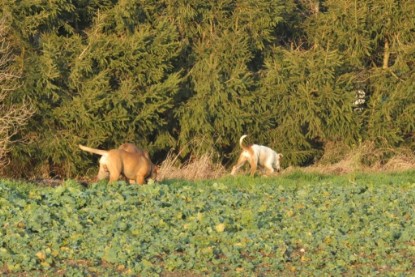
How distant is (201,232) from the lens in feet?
Result: 34.6

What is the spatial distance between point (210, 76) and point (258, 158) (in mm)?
2275

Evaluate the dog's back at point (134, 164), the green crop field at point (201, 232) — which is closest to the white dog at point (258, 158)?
the dog's back at point (134, 164)

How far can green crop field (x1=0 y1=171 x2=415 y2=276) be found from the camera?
9.23 m

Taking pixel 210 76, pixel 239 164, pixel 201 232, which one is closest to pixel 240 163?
pixel 239 164

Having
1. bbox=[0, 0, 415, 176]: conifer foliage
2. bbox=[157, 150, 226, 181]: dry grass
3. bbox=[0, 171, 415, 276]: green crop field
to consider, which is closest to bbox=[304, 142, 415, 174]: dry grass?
bbox=[0, 0, 415, 176]: conifer foliage

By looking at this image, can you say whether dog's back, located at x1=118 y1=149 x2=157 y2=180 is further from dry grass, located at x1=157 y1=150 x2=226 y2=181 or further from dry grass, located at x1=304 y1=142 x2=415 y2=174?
dry grass, located at x1=304 y1=142 x2=415 y2=174

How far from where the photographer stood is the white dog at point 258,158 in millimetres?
19500

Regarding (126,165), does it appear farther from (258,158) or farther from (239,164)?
(239,164)

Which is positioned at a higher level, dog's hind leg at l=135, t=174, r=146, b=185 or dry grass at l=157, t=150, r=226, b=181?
dog's hind leg at l=135, t=174, r=146, b=185

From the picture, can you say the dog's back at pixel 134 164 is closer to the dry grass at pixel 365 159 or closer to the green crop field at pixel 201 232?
the green crop field at pixel 201 232

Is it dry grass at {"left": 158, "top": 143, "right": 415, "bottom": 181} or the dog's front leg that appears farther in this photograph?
the dog's front leg

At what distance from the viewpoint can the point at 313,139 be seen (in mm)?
22438

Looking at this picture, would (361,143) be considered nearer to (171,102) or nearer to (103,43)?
(171,102)

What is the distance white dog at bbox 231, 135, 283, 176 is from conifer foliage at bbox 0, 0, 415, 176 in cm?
105
